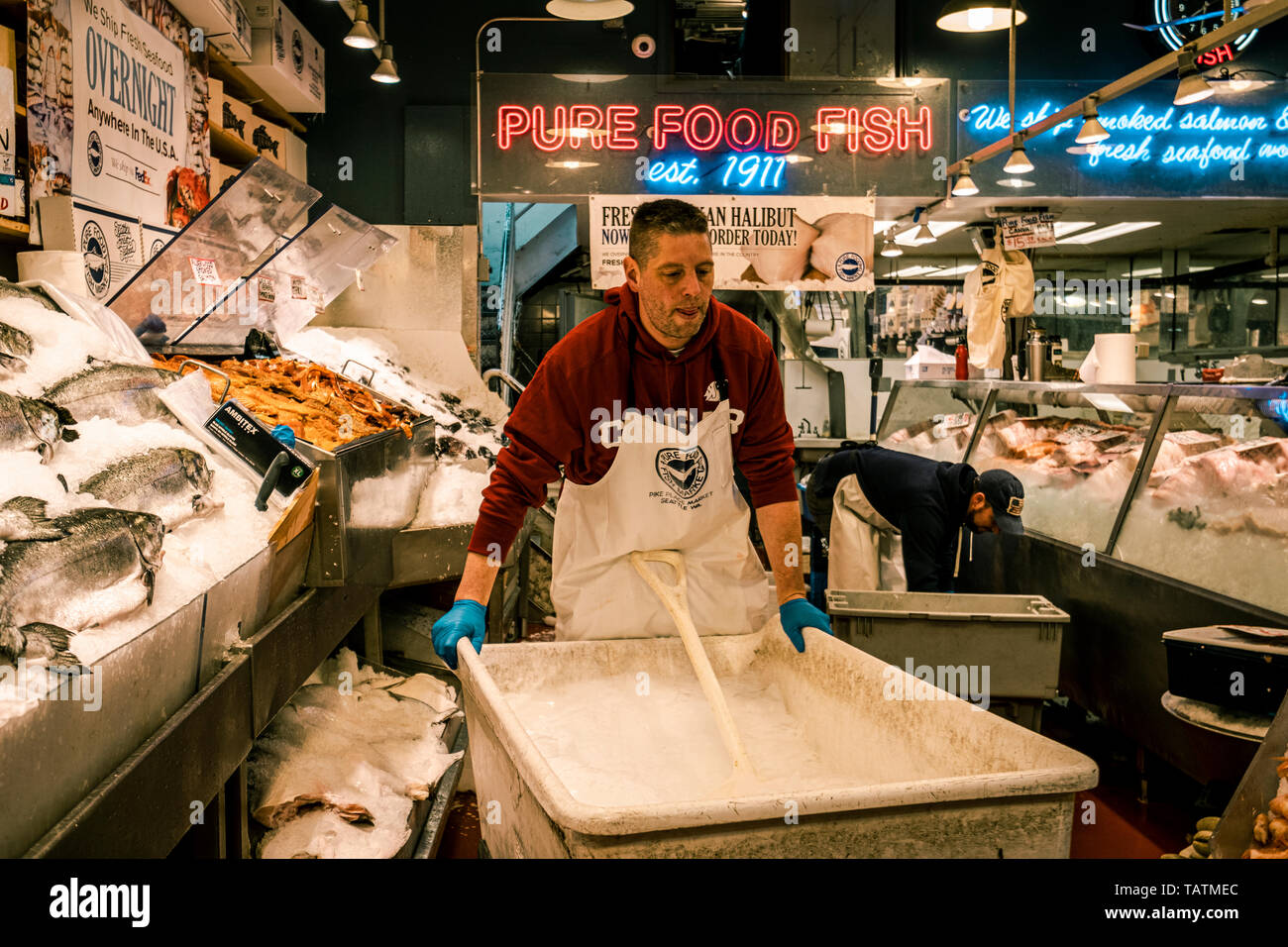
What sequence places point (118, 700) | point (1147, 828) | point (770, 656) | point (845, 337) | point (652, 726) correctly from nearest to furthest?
1. point (118, 700)
2. point (652, 726)
3. point (770, 656)
4. point (1147, 828)
5. point (845, 337)

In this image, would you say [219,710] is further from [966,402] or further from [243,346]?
[966,402]

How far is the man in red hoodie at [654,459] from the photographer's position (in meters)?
2.13

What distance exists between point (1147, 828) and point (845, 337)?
25.1 feet

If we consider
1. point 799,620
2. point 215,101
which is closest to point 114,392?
point 799,620

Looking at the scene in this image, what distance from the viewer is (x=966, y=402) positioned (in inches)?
221

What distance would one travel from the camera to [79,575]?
1525 millimetres

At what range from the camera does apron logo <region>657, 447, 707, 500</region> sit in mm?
2273

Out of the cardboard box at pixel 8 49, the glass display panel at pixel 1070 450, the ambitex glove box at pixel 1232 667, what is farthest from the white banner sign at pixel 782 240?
the ambitex glove box at pixel 1232 667

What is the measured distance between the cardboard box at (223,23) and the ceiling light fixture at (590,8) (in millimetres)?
1834

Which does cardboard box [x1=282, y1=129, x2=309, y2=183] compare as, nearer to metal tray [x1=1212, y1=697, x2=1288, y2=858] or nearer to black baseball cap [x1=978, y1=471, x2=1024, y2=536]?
black baseball cap [x1=978, y1=471, x2=1024, y2=536]

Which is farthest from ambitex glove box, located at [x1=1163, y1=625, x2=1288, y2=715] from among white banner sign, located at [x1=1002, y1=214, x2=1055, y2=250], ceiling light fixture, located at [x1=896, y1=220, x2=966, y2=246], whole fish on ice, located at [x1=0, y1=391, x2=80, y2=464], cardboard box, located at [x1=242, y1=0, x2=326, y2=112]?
cardboard box, located at [x1=242, y1=0, x2=326, y2=112]

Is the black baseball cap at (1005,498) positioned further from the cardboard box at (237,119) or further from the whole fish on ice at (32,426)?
the cardboard box at (237,119)
